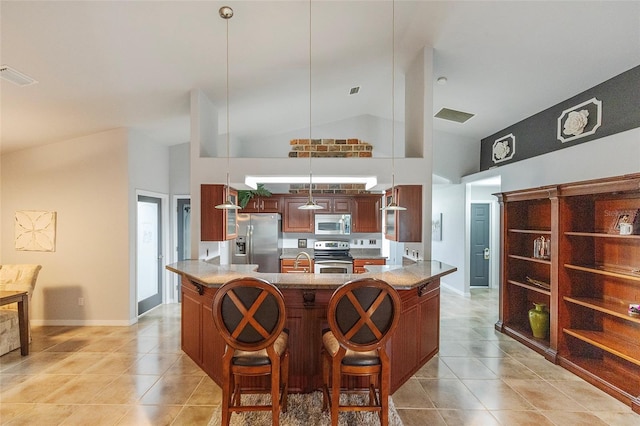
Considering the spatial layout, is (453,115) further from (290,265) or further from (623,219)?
(290,265)

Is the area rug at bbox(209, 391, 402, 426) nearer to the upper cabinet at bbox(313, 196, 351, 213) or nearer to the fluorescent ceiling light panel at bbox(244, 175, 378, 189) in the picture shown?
the fluorescent ceiling light panel at bbox(244, 175, 378, 189)

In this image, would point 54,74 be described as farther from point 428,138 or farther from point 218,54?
point 428,138

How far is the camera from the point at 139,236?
16.6 ft

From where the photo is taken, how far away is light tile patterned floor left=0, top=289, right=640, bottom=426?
2.51 m

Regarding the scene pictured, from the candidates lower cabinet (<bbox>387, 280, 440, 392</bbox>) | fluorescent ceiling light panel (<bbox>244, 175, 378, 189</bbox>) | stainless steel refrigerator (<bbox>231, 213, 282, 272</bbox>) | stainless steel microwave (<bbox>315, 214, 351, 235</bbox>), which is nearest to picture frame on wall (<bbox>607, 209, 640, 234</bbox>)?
lower cabinet (<bbox>387, 280, 440, 392</bbox>)

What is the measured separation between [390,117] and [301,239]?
9.80ft

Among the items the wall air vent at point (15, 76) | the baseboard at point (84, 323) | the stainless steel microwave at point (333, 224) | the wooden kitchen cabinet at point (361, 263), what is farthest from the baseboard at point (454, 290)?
the wall air vent at point (15, 76)

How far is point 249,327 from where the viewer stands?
2098mm

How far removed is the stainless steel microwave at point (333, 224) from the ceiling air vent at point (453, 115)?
94.0 inches

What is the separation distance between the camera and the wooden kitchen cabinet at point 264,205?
6.29 m

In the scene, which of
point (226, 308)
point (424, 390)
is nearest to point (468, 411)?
point (424, 390)

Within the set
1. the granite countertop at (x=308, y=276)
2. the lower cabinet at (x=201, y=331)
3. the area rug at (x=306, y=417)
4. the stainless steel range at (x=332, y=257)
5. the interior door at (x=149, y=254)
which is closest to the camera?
the area rug at (x=306, y=417)

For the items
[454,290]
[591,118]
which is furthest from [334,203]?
[591,118]

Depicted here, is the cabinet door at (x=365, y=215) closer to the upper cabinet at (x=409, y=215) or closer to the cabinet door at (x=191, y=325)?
the upper cabinet at (x=409, y=215)
